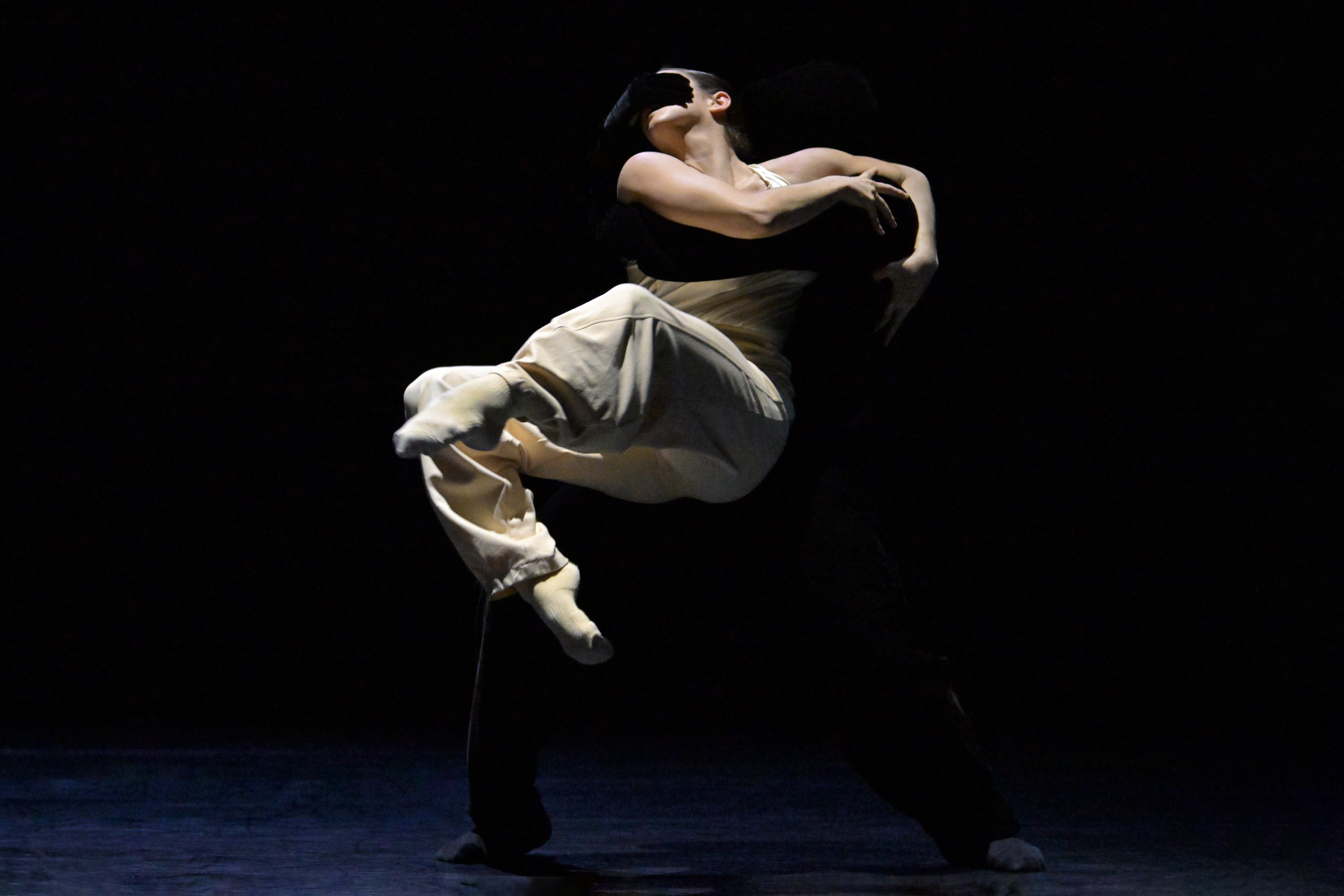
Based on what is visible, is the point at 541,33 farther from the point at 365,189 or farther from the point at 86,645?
the point at 86,645

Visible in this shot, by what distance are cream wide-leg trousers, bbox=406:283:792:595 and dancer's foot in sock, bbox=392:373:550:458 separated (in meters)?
0.02

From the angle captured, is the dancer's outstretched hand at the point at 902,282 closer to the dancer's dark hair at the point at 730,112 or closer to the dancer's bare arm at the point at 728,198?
the dancer's bare arm at the point at 728,198

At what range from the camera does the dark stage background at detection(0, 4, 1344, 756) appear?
3477 mm

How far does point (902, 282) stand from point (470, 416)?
832 millimetres

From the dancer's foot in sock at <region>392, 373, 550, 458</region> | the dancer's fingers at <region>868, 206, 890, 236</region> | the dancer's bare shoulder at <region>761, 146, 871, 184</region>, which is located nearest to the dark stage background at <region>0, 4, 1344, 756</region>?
the dancer's bare shoulder at <region>761, 146, 871, 184</region>

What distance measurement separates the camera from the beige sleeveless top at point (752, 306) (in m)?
1.95

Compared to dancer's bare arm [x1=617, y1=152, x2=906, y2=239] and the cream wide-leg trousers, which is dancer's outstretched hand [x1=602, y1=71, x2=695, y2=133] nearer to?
dancer's bare arm [x1=617, y1=152, x2=906, y2=239]

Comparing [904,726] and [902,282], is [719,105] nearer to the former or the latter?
[902,282]

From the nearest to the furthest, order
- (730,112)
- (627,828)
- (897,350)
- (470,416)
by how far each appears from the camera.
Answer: (470,416)
(730,112)
(627,828)
(897,350)

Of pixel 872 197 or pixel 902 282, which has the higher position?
pixel 872 197

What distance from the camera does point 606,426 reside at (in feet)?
5.33

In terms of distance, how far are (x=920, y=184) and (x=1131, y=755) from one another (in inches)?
61.5

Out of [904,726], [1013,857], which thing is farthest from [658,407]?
[1013,857]

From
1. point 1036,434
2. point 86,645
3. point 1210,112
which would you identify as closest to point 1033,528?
point 1036,434
